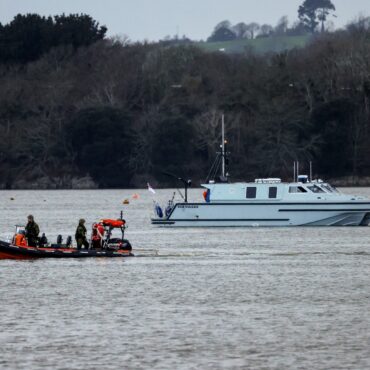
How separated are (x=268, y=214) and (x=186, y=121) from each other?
95610 millimetres

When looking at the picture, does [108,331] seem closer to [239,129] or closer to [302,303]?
[302,303]

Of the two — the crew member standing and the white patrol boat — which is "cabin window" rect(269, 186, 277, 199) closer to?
the white patrol boat

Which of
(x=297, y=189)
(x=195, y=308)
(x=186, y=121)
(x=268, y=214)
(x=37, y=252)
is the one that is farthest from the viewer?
(x=186, y=121)

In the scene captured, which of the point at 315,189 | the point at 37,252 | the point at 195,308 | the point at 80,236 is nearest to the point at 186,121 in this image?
the point at 315,189

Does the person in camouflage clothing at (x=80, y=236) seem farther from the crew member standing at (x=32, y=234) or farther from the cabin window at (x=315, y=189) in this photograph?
the cabin window at (x=315, y=189)

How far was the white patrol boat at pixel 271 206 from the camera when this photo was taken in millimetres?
81250

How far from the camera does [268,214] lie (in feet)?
272

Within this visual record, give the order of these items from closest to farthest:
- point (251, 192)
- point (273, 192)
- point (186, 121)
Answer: point (273, 192) → point (251, 192) → point (186, 121)

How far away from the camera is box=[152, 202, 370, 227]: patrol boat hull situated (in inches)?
3233

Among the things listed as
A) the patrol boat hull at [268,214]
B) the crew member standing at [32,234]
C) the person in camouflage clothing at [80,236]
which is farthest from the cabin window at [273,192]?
the crew member standing at [32,234]

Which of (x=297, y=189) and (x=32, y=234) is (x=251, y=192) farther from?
(x=32, y=234)

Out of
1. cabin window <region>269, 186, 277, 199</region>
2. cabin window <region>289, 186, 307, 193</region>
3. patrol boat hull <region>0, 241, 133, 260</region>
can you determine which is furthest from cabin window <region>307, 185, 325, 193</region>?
patrol boat hull <region>0, 241, 133, 260</region>

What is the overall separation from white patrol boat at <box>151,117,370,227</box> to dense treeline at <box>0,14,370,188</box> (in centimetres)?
8498

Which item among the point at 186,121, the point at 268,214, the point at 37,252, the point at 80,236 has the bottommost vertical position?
the point at 37,252
